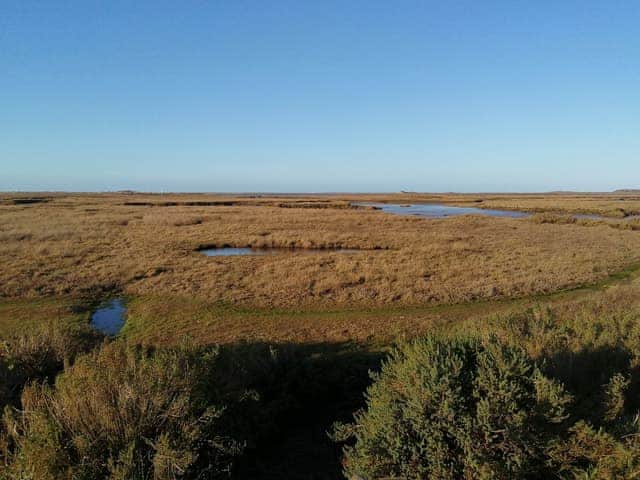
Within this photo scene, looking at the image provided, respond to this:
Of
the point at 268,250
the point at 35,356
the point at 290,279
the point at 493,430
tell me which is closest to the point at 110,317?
the point at 35,356

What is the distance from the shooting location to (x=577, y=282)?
1906 cm

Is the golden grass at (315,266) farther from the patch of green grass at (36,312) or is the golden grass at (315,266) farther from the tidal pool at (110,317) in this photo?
the tidal pool at (110,317)

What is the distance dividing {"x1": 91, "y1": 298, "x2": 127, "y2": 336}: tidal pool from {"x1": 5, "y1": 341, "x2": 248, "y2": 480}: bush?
9334 mm

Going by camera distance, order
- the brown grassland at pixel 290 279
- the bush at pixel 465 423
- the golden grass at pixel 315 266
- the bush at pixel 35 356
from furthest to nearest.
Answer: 1. the golden grass at pixel 315 266
2. the brown grassland at pixel 290 279
3. the bush at pixel 35 356
4. the bush at pixel 465 423

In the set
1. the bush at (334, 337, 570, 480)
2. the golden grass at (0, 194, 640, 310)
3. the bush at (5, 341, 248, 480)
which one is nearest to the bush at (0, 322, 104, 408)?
the bush at (5, 341, 248, 480)

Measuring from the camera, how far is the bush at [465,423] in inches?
168

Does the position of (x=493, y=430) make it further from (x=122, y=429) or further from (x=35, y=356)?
(x=35, y=356)

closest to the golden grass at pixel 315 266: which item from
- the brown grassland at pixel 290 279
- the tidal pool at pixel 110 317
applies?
the brown grassland at pixel 290 279

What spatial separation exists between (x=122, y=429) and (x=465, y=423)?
168 inches

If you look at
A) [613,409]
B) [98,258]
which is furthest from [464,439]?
[98,258]

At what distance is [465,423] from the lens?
14.3 ft

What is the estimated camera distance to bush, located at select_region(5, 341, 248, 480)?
4.15 m

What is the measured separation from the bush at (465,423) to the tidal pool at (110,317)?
39.9ft

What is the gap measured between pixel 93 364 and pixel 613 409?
7192 millimetres
